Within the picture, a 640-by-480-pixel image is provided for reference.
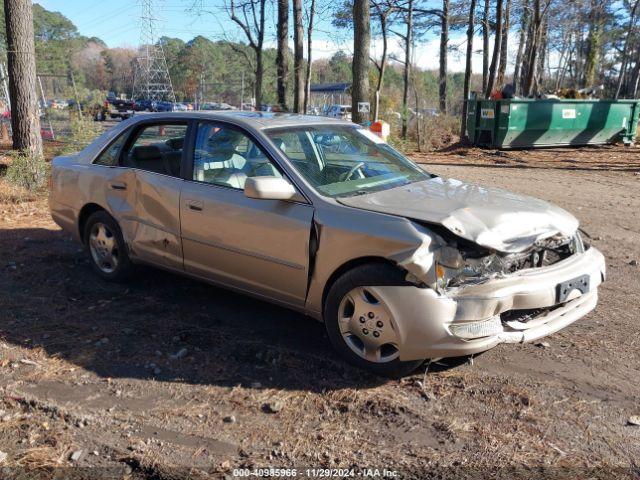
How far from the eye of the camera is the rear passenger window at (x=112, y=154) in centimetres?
535

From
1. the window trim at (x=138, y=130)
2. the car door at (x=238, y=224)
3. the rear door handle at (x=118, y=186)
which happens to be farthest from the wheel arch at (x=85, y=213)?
the car door at (x=238, y=224)

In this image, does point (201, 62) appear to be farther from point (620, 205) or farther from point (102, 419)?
point (102, 419)

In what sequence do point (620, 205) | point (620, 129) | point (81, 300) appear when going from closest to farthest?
point (81, 300) < point (620, 205) < point (620, 129)

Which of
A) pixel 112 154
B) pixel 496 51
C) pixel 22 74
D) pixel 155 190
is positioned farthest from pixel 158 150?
pixel 496 51

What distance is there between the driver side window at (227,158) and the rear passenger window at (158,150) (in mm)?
220

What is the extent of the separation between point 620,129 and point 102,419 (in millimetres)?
19707

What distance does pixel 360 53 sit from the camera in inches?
496

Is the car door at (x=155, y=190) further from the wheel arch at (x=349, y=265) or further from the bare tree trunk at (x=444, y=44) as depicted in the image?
the bare tree trunk at (x=444, y=44)

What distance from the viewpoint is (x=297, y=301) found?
4051 millimetres

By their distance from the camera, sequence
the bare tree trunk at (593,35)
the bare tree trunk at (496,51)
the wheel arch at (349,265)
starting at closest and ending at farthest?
the wheel arch at (349,265) → the bare tree trunk at (496,51) → the bare tree trunk at (593,35)

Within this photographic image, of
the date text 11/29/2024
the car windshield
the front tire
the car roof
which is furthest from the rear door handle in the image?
the date text 11/29/2024

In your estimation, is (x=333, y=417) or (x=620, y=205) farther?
(x=620, y=205)

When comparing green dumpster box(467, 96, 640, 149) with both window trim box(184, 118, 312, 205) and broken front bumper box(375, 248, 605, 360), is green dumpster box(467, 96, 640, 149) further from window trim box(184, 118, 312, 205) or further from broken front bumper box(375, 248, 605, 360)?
broken front bumper box(375, 248, 605, 360)

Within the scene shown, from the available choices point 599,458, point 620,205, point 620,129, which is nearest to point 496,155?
point 620,129
